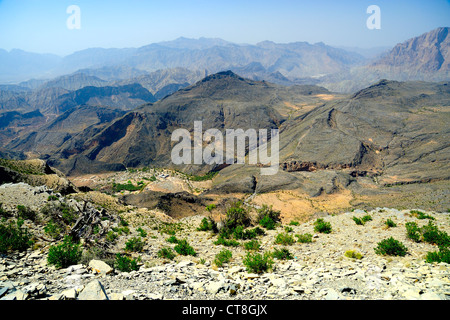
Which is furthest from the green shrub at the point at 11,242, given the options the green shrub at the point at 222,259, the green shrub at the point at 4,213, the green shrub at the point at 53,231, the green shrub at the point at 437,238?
the green shrub at the point at 437,238

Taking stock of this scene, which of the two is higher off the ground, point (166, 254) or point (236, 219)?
point (166, 254)

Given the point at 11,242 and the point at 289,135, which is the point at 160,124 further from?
the point at 11,242

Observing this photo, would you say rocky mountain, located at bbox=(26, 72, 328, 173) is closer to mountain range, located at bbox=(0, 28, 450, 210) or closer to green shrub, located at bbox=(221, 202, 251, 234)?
mountain range, located at bbox=(0, 28, 450, 210)

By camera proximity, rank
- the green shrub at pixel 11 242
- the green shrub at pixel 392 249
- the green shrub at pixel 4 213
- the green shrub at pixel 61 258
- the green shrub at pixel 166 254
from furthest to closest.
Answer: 1. the green shrub at pixel 4 213
2. the green shrub at pixel 166 254
3. the green shrub at pixel 392 249
4. the green shrub at pixel 11 242
5. the green shrub at pixel 61 258

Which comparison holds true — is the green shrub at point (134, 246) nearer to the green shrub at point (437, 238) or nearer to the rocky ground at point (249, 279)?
the rocky ground at point (249, 279)

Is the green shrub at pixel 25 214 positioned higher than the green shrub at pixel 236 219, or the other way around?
the green shrub at pixel 25 214

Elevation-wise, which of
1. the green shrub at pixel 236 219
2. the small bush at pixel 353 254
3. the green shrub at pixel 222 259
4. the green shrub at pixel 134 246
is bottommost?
the green shrub at pixel 236 219

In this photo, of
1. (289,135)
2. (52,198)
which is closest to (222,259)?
(52,198)

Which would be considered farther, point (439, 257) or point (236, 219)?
point (236, 219)

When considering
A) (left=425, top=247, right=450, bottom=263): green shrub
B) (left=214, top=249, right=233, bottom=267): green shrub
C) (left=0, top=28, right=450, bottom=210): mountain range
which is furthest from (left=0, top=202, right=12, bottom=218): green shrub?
(left=0, top=28, right=450, bottom=210): mountain range

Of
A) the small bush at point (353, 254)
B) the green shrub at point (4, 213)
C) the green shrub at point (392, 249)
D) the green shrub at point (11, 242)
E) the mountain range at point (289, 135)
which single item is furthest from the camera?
the mountain range at point (289, 135)

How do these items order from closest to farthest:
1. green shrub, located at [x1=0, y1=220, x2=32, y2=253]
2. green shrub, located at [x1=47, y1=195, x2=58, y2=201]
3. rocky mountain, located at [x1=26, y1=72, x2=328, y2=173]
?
green shrub, located at [x1=0, y1=220, x2=32, y2=253]
green shrub, located at [x1=47, y1=195, x2=58, y2=201]
rocky mountain, located at [x1=26, y1=72, x2=328, y2=173]

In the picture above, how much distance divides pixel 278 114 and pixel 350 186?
63.5 m
